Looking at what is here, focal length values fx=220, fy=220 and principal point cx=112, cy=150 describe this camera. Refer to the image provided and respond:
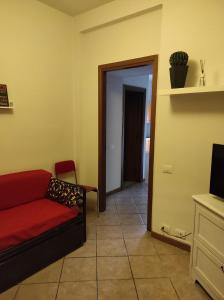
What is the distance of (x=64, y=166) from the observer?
11.1ft

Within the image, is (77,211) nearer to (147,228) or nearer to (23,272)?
(23,272)

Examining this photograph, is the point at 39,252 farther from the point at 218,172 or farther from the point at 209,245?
the point at 218,172

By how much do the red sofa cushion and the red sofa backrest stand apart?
0.07m

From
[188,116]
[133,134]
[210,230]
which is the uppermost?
[188,116]

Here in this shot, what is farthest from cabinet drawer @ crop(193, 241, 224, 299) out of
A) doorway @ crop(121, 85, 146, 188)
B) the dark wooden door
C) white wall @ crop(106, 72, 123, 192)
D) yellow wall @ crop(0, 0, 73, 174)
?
the dark wooden door

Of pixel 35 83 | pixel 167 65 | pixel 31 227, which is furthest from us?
pixel 35 83

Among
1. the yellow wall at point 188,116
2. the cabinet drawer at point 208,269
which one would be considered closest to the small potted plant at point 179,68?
the yellow wall at point 188,116

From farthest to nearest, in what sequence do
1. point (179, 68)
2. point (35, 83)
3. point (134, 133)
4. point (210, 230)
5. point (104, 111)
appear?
point (134, 133)
point (104, 111)
point (35, 83)
point (179, 68)
point (210, 230)

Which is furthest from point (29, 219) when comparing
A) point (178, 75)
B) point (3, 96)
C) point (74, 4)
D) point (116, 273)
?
point (74, 4)

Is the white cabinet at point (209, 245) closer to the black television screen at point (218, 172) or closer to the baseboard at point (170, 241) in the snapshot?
the black television screen at point (218, 172)

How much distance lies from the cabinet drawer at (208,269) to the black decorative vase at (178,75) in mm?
1520

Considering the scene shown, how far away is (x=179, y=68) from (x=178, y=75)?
0.22 feet

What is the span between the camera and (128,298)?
187 centimetres

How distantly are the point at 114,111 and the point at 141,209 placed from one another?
1829mm
